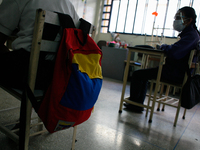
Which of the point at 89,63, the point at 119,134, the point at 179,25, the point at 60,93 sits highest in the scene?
the point at 179,25

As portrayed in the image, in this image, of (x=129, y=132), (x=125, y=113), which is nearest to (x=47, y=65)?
(x=129, y=132)

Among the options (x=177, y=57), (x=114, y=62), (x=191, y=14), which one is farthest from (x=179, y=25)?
(x=114, y=62)

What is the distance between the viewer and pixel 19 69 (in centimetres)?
82

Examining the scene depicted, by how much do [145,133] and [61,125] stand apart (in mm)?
958

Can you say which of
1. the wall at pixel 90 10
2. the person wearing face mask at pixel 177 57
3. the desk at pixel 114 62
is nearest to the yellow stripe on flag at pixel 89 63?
the person wearing face mask at pixel 177 57

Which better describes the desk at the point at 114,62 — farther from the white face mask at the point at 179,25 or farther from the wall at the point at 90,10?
the white face mask at the point at 179,25

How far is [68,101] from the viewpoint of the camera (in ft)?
2.53

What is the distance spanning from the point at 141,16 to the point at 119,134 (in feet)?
15.2

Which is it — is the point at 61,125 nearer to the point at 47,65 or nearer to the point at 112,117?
the point at 47,65

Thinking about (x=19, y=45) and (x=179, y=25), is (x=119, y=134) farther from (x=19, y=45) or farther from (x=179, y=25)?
(x=179, y=25)

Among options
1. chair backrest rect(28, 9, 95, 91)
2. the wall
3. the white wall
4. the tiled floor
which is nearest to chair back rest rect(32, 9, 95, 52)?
chair backrest rect(28, 9, 95, 91)

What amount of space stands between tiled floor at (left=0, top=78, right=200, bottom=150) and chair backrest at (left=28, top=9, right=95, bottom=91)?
0.54 meters

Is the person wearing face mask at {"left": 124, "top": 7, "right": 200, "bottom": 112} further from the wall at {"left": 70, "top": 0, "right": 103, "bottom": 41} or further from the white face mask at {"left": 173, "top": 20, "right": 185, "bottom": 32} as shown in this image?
the wall at {"left": 70, "top": 0, "right": 103, "bottom": 41}

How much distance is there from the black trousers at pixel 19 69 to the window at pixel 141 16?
158 inches
